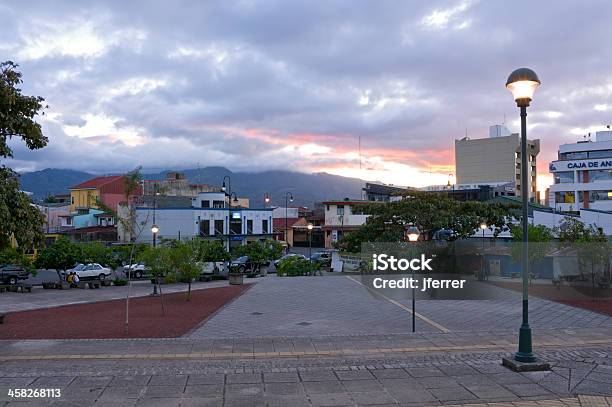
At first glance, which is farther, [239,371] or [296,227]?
[296,227]

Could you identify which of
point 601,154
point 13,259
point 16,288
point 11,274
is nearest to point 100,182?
point 11,274

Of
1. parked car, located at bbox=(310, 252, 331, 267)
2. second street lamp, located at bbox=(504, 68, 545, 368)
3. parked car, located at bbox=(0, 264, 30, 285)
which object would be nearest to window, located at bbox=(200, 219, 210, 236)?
parked car, located at bbox=(310, 252, 331, 267)

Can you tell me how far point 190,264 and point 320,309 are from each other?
6766 mm

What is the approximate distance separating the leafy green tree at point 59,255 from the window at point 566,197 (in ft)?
196

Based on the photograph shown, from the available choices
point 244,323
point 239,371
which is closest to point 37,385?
point 239,371

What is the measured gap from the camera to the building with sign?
208ft

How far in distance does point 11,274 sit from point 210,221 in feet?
88.1

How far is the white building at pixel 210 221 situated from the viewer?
197ft

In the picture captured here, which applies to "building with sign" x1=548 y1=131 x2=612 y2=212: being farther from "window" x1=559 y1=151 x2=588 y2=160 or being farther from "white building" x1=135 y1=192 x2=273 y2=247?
"white building" x1=135 y1=192 x2=273 y2=247

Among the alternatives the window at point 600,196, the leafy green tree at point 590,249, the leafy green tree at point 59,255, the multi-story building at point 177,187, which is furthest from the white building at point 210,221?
the window at point 600,196

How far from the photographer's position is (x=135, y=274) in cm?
4472

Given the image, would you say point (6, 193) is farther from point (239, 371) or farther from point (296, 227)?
point (296, 227)

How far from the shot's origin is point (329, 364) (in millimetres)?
12742

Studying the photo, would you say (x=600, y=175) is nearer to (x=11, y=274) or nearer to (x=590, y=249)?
(x=590, y=249)
